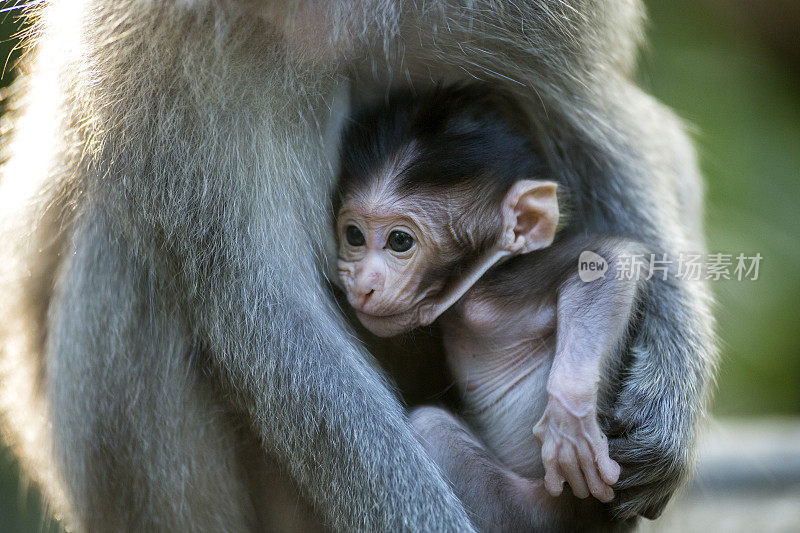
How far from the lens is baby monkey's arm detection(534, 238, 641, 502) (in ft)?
4.25

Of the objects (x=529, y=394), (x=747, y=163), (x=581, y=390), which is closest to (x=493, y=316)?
(x=529, y=394)

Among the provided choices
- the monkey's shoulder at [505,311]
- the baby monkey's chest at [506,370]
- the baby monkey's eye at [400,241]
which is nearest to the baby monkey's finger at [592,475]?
the baby monkey's chest at [506,370]

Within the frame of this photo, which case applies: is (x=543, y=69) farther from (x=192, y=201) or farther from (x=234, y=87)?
(x=192, y=201)

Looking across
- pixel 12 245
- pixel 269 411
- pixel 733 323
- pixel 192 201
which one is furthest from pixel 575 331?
pixel 733 323

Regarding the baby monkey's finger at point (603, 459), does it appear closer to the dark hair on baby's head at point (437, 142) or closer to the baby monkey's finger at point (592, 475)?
the baby monkey's finger at point (592, 475)

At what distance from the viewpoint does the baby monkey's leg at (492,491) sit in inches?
54.2

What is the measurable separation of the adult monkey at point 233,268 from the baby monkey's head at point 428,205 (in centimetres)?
7

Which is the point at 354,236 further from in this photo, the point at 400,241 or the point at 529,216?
the point at 529,216

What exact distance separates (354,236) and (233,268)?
24 cm

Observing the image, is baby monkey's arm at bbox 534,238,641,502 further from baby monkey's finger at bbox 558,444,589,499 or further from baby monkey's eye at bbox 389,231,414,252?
baby monkey's eye at bbox 389,231,414,252

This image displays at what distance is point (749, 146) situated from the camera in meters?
3.52

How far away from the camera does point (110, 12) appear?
1478 millimetres

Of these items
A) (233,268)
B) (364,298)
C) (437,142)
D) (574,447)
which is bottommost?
(574,447)

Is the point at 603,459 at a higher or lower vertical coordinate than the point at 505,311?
lower
